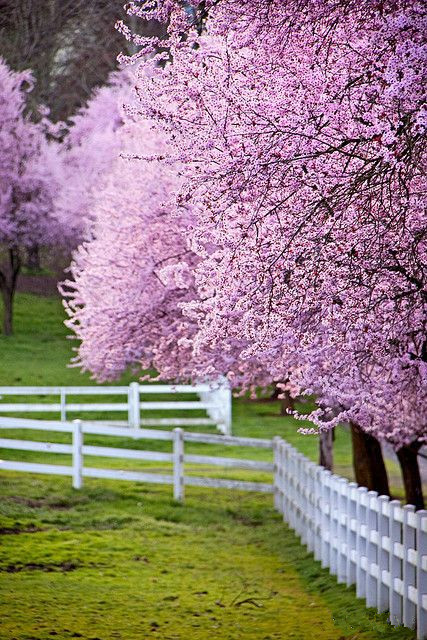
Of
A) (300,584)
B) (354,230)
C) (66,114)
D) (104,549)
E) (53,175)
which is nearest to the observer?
(354,230)

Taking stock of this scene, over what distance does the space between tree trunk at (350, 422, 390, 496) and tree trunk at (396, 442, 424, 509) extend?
1.46 feet

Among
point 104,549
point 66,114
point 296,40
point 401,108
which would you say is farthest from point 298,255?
point 66,114

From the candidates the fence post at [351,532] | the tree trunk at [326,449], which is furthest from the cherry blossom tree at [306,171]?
the tree trunk at [326,449]

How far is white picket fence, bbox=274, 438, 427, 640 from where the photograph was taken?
360 inches

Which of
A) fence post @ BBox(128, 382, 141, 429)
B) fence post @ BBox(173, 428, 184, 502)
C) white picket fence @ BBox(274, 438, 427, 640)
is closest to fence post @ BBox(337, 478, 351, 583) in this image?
white picket fence @ BBox(274, 438, 427, 640)

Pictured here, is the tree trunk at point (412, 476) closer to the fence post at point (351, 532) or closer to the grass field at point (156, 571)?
the grass field at point (156, 571)

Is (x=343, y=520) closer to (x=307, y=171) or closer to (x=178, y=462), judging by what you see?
(x=307, y=171)

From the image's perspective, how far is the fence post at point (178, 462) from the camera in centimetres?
1788

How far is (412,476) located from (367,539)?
22.0 ft

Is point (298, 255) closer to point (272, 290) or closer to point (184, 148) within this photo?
point (272, 290)

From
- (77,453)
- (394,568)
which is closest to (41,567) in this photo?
(394,568)

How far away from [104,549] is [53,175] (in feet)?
108

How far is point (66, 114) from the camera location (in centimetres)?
6006

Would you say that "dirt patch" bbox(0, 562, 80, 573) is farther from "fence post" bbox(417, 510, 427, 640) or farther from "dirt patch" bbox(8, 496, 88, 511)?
"fence post" bbox(417, 510, 427, 640)
